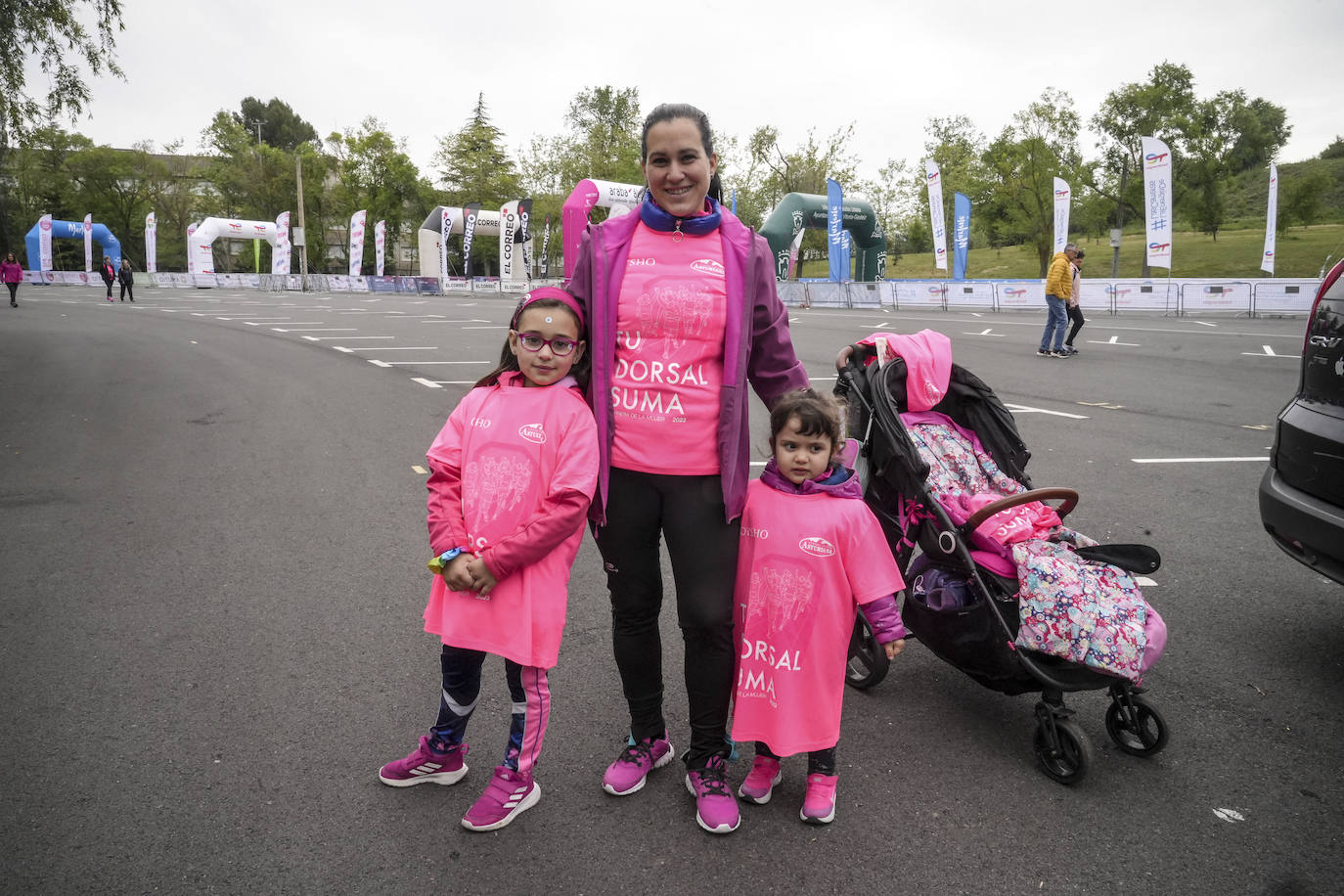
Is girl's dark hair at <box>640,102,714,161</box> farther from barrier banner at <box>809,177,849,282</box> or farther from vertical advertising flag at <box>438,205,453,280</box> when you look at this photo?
vertical advertising flag at <box>438,205,453,280</box>

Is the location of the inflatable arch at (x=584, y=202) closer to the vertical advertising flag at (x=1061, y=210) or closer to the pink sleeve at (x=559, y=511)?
the vertical advertising flag at (x=1061, y=210)

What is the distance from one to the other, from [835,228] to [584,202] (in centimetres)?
1070

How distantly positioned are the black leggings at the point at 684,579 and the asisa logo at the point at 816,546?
21 cm

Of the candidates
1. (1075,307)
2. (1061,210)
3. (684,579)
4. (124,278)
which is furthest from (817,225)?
(684,579)

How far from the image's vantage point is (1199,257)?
142ft

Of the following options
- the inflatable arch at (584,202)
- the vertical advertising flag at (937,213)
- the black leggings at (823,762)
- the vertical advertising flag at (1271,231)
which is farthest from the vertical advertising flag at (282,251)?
the black leggings at (823,762)

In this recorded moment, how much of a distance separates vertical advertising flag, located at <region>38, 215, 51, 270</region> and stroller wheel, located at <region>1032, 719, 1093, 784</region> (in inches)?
2196

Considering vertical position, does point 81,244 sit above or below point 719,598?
above

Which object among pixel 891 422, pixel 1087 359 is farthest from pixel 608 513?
pixel 1087 359

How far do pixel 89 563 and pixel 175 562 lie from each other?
1.45 feet

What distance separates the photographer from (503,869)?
7.43 ft

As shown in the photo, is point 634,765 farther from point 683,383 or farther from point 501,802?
point 683,383

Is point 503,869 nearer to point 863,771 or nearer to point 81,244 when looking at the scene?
point 863,771

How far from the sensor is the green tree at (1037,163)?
4488 cm
